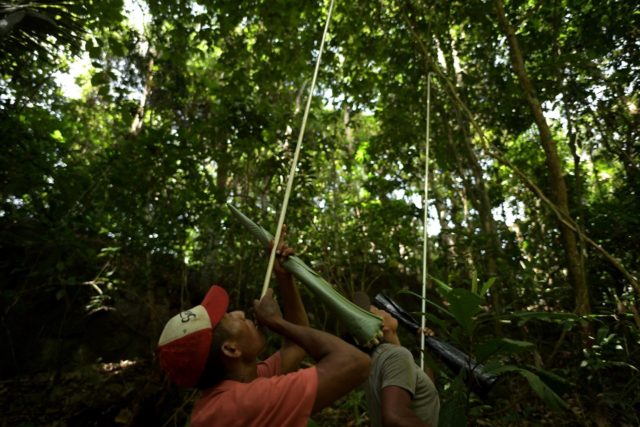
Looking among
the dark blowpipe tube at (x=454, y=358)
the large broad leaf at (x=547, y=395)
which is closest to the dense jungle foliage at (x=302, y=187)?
the dark blowpipe tube at (x=454, y=358)

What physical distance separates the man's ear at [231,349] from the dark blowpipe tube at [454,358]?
0.90m

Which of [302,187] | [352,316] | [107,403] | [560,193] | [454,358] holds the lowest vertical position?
[107,403]

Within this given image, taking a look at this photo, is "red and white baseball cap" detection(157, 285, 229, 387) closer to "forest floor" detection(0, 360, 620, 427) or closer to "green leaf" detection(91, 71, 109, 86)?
"forest floor" detection(0, 360, 620, 427)

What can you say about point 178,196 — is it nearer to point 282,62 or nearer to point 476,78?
point 282,62

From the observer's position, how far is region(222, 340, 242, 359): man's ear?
1.36 meters

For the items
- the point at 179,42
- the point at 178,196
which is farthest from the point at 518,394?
the point at 179,42

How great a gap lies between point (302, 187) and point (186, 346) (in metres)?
3.63

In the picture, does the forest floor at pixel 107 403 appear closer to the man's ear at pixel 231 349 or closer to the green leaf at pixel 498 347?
the green leaf at pixel 498 347

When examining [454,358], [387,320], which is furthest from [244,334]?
[454,358]

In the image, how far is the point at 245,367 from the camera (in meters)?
1.42

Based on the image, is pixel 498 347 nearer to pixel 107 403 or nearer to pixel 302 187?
pixel 302 187

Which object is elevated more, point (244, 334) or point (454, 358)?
point (244, 334)

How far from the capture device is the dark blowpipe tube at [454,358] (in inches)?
66.5

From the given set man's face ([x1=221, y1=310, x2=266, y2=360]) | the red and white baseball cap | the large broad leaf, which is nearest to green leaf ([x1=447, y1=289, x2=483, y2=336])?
the large broad leaf
